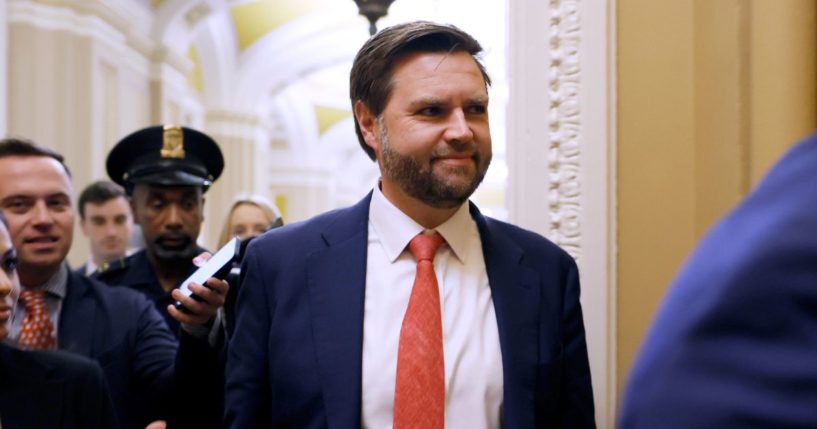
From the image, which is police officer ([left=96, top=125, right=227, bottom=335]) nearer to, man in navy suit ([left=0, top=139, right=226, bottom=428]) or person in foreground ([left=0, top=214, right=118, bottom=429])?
man in navy suit ([left=0, top=139, right=226, bottom=428])

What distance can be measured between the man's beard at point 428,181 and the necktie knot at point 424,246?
7 cm

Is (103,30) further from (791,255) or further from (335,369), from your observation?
(791,255)

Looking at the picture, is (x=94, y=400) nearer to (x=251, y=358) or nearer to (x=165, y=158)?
(x=251, y=358)

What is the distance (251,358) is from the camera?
69.0 inches

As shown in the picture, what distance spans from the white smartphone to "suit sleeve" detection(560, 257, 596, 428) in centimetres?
67

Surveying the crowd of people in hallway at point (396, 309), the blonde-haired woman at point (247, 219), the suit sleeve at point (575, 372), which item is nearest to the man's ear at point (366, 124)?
the crowd of people in hallway at point (396, 309)

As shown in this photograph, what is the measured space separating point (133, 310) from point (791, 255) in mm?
2092

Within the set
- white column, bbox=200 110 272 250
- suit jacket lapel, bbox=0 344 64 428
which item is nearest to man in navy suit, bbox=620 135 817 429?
suit jacket lapel, bbox=0 344 64 428

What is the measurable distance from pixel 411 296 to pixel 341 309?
0.43 ft

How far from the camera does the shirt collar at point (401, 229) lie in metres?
1.84

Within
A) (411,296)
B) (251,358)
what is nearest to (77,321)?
(251,358)

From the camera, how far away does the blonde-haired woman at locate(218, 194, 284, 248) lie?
12.1 feet

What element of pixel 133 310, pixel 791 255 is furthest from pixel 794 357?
pixel 133 310

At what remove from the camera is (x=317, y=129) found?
21.1 m
